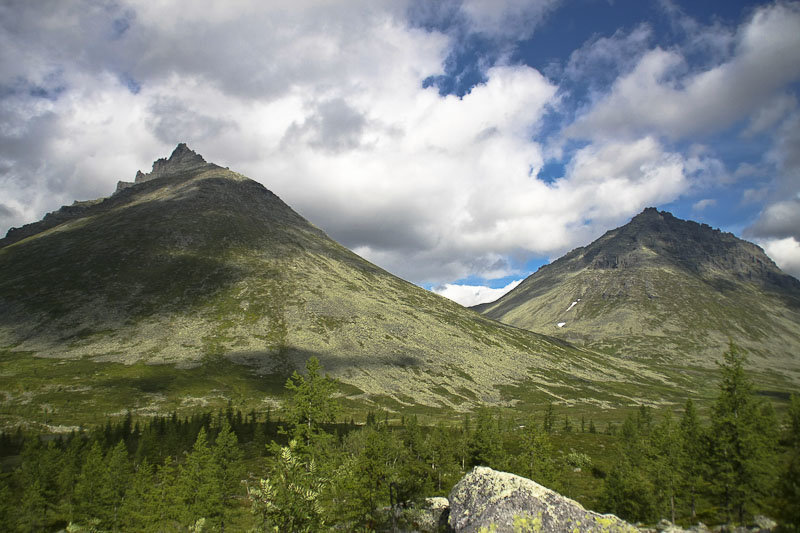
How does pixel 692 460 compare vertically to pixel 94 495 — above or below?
above

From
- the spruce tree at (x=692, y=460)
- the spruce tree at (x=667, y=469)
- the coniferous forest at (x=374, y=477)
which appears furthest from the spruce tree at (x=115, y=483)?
the spruce tree at (x=667, y=469)

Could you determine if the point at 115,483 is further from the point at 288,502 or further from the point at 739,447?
the point at 739,447

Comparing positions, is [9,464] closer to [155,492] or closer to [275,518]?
[155,492]

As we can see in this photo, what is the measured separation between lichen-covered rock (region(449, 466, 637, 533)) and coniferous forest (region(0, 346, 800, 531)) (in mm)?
6649

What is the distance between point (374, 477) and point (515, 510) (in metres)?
16.9

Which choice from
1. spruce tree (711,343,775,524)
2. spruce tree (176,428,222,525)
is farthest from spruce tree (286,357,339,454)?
spruce tree (711,343,775,524)

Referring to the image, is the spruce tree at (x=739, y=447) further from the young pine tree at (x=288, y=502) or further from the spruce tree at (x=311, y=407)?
the spruce tree at (x=311, y=407)

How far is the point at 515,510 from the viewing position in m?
18.7

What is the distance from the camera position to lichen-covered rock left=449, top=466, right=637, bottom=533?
56.7 ft

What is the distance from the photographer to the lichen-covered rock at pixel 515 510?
17281 millimetres

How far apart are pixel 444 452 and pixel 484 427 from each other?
9.16m

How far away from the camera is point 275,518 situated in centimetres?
2062

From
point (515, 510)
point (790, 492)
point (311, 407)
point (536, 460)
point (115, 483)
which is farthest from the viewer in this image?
point (115, 483)

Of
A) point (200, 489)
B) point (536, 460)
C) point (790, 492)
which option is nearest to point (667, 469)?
point (536, 460)
